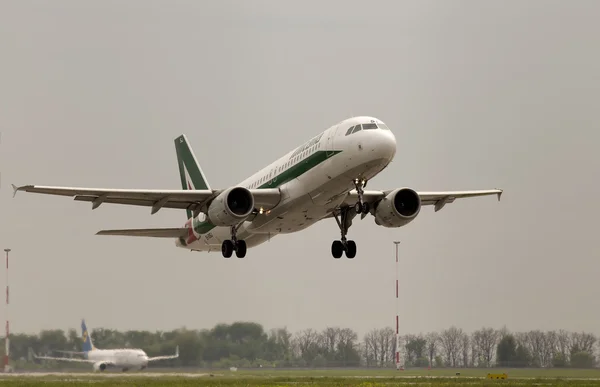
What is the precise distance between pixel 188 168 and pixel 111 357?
41.6ft

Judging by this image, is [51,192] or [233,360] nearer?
[51,192]

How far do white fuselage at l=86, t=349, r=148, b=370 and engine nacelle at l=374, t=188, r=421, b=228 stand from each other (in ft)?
67.1

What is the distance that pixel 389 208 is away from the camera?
53906mm

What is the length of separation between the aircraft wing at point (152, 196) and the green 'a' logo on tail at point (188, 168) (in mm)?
10335

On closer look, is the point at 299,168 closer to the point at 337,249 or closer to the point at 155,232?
the point at 337,249

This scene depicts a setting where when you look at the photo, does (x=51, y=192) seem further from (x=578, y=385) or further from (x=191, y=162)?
(x=578, y=385)

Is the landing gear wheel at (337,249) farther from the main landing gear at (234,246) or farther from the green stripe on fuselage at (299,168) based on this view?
the green stripe on fuselage at (299,168)

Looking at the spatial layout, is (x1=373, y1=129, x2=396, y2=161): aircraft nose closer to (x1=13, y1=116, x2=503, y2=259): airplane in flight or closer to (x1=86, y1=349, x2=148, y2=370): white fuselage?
(x1=13, y1=116, x2=503, y2=259): airplane in flight

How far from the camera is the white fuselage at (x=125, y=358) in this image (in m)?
66.7

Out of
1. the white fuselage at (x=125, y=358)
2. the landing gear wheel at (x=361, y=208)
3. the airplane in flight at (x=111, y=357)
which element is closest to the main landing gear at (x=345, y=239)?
the landing gear wheel at (x=361, y=208)

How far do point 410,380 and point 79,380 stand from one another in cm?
1676

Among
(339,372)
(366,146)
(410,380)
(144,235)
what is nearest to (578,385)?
(410,380)

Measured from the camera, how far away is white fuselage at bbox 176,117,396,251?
48312 mm

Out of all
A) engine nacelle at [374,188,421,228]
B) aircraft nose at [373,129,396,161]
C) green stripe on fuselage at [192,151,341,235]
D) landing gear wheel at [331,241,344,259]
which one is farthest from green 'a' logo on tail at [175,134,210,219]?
aircraft nose at [373,129,396,161]
